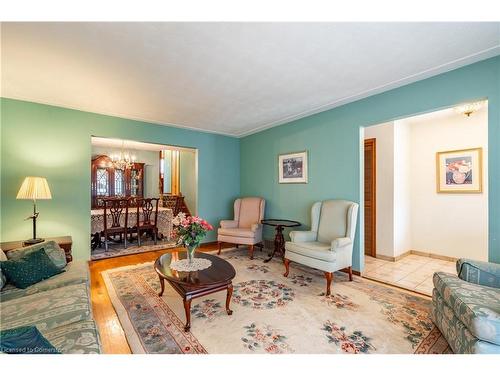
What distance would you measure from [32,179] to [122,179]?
4.61 m

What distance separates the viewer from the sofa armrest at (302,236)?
10.3 feet

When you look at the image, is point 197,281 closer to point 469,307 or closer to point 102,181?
point 469,307

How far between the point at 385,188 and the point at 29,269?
15.6 feet

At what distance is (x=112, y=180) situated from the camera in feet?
22.5

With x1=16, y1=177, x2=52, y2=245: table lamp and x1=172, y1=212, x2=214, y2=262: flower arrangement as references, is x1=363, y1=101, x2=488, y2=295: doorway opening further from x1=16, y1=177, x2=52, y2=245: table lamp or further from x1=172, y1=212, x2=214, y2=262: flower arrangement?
x1=16, y1=177, x2=52, y2=245: table lamp

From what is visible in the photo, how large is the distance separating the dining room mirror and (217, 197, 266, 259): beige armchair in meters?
1.14

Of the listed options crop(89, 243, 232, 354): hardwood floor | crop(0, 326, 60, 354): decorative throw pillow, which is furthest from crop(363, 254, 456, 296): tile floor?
crop(0, 326, 60, 354): decorative throw pillow

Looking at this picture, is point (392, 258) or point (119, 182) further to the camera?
point (119, 182)

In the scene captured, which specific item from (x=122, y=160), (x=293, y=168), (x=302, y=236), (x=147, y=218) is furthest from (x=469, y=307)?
(x=122, y=160)

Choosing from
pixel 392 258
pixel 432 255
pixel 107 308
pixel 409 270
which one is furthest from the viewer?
pixel 432 255

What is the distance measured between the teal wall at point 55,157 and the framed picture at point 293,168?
2.36 m
